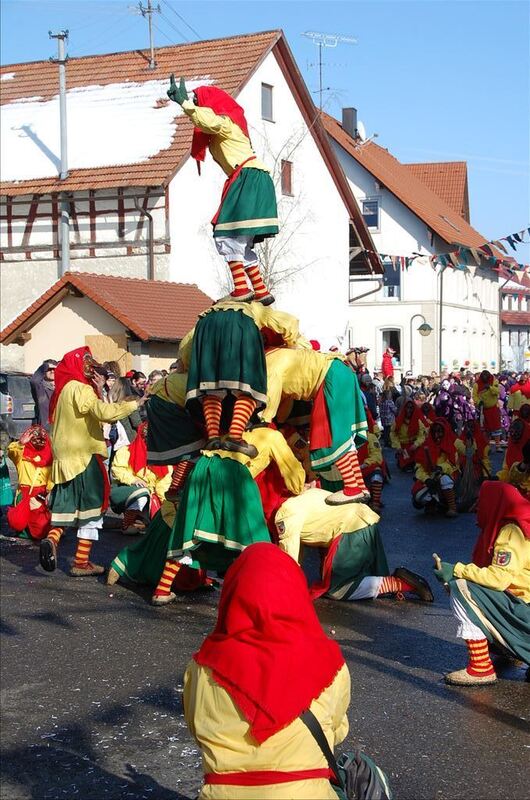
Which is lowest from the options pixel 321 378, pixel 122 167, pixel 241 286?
pixel 321 378

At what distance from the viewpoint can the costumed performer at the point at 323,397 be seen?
7.89 meters

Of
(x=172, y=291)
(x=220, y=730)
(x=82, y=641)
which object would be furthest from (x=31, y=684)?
(x=172, y=291)

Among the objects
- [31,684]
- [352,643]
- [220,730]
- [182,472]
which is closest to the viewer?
[220,730]

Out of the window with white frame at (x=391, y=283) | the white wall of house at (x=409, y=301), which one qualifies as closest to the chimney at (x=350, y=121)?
the white wall of house at (x=409, y=301)

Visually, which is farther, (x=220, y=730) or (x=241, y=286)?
(x=241, y=286)

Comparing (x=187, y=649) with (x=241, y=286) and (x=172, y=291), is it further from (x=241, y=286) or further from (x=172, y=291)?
(x=172, y=291)

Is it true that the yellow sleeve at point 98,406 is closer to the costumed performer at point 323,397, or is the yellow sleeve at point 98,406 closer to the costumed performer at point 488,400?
the costumed performer at point 323,397

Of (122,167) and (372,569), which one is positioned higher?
(122,167)

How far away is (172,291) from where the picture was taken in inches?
1036

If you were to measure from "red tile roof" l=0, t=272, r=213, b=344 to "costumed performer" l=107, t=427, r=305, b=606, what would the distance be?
50.7 feet

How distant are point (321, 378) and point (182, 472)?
131 centimetres

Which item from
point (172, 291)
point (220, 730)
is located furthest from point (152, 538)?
point (172, 291)

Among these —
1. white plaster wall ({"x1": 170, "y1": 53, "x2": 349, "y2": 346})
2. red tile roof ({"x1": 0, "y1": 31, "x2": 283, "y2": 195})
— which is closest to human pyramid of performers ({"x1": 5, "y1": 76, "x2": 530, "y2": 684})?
red tile roof ({"x1": 0, "y1": 31, "x2": 283, "y2": 195})

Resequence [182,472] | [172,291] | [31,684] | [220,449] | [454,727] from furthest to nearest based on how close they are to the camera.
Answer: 1. [172,291]
2. [182,472]
3. [220,449]
4. [31,684]
5. [454,727]
